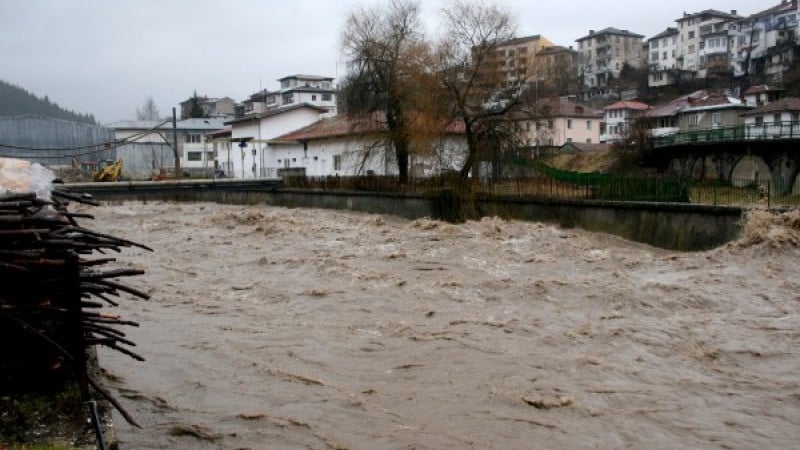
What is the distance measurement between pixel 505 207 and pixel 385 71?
13124 millimetres

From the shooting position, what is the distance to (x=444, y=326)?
12.1 m

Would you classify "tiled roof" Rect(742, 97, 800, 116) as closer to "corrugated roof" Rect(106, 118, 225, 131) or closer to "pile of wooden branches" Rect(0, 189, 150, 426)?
"pile of wooden branches" Rect(0, 189, 150, 426)

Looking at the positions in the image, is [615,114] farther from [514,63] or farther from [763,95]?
[514,63]

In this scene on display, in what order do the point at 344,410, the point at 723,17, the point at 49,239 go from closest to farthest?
1. the point at 49,239
2. the point at 344,410
3. the point at 723,17

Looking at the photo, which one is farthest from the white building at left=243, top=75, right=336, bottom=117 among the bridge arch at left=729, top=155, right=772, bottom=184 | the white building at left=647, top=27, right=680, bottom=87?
the bridge arch at left=729, top=155, right=772, bottom=184

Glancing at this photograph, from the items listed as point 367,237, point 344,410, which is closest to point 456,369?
point 344,410

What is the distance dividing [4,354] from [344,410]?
4.03 m

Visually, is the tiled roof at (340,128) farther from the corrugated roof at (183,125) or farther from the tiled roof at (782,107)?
the tiled roof at (782,107)

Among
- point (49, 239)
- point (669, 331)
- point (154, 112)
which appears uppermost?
point (154, 112)

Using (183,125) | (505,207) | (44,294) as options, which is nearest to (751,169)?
(505,207)

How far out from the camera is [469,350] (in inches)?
417

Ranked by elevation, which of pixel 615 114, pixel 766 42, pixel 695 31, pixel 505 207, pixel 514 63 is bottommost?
pixel 505 207

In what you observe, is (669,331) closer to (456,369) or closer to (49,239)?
(456,369)

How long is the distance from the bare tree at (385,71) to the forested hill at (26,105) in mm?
94040
